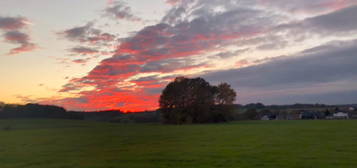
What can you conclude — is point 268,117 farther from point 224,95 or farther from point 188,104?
point 188,104

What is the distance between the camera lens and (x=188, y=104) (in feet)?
292

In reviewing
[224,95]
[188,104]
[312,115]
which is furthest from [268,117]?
[188,104]

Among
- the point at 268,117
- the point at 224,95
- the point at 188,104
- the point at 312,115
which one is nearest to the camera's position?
the point at 188,104

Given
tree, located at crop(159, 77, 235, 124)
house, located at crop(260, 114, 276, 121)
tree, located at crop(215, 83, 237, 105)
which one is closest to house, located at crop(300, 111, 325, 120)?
house, located at crop(260, 114, 276, 121)

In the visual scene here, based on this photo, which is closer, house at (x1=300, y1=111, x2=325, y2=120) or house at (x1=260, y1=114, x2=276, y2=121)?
house at (x1=300, y1=111, x2=325, y2=120)

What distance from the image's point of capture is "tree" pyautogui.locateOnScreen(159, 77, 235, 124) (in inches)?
3428

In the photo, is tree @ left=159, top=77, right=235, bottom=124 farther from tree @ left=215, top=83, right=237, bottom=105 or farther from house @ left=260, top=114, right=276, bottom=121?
house @ left=260, top=114, right=276, bottom=121

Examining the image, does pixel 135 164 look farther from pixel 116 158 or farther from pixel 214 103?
pixel 214 103

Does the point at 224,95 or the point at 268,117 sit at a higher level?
the point at 224,95

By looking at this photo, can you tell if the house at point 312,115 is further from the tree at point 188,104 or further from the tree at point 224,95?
the tree at point 188,104

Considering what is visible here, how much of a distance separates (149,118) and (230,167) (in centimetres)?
8339

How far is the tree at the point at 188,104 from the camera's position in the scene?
286ft

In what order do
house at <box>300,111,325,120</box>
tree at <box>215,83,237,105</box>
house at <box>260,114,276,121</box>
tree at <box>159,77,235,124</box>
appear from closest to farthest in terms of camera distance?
1. tree at <box>159,77,235,124</box>
2. tree at <box>215,83,237,105</box>
3. house at <box>300,111,325,120</box>
4. house at <box>260,114,276,121</box>

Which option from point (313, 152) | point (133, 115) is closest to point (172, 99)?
point (133, 115)
